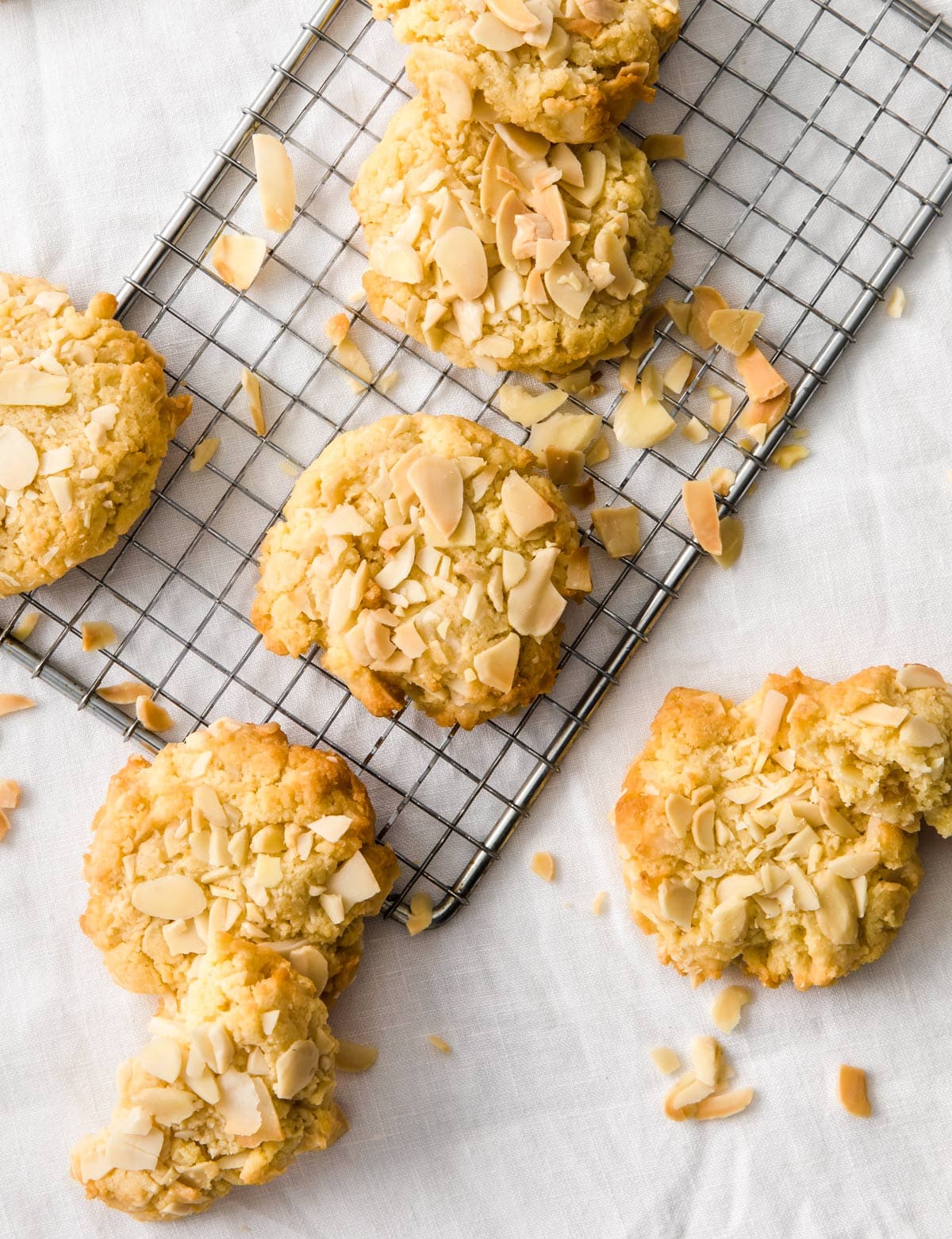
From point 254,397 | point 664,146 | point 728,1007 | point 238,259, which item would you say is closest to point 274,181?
point 238,259

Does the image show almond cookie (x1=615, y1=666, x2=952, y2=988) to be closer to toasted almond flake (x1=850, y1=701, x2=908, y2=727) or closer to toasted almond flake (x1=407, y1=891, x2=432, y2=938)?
toasted almond flake (x1=850, y1=701, x2=908, y2=727)

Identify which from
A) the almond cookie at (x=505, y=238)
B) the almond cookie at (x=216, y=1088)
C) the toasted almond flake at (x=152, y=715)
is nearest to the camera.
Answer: the almond cookie at (x=216, y=1088)

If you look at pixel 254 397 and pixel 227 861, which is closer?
pixel 227 861

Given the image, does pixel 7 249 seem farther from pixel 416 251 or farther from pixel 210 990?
pixel 210 990

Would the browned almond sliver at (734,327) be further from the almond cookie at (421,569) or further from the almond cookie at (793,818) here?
the almond cookie at (793,818)

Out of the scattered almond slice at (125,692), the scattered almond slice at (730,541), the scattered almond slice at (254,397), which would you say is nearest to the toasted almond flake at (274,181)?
the scattered almond slice at (254,397)

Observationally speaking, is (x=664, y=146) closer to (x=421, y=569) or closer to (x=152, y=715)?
(x=421, y=569)
